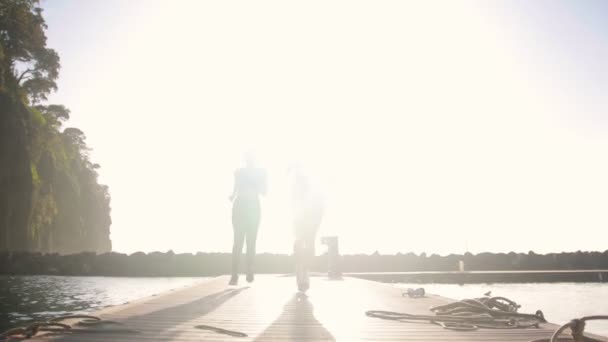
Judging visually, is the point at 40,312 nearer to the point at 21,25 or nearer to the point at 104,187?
the point at 21,25

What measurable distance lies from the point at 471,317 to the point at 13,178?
81.7 feet

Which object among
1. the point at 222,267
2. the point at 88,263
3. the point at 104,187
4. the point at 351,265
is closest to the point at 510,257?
the point at 351,265

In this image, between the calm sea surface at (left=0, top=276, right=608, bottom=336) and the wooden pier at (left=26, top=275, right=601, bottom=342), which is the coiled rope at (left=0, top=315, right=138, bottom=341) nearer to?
the wooden pier at (left=26, top=275, right=601, bottom=342)

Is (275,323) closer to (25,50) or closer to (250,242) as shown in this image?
(250,242)

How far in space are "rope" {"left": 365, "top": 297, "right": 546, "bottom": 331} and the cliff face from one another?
23919 millimetres

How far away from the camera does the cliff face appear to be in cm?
2298

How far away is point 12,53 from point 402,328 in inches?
1202

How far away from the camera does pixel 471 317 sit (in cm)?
399

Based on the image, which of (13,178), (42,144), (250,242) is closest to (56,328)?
(250,242)

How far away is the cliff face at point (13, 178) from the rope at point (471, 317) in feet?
78.5

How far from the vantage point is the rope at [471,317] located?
368 cm

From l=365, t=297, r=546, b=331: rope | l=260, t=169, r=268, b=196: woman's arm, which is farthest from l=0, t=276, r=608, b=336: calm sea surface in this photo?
Result: l=365, t=297, r=546, b=331: rope

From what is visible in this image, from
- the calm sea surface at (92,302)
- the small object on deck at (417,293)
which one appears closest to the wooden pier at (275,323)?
the small object on deck at (417,293)

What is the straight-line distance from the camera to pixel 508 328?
3604mm
